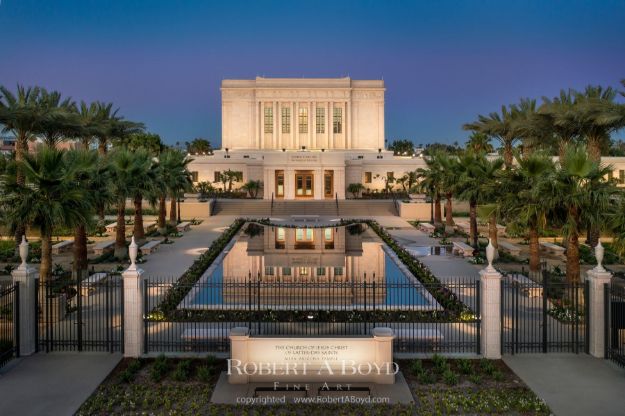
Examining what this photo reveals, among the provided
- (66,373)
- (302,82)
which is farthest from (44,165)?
(302,82)

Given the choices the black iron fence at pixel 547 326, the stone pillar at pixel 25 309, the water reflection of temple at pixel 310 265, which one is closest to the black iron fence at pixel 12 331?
the stone pillar at pixel 25 309

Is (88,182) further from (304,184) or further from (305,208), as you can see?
(304,184)

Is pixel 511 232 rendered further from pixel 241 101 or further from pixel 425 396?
pixel 241 101

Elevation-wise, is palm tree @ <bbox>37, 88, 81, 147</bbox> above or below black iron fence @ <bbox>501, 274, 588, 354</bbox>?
above

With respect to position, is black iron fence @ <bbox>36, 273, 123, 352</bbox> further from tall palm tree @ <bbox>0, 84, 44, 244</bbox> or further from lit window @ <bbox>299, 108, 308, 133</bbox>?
lit window @ <bbox>299, 108, 308, 133</bbox>

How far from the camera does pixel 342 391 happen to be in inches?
396

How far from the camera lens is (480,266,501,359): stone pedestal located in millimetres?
11859

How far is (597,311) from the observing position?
11914mm

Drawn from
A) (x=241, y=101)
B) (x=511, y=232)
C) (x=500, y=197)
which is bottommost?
(x=511, y=232)

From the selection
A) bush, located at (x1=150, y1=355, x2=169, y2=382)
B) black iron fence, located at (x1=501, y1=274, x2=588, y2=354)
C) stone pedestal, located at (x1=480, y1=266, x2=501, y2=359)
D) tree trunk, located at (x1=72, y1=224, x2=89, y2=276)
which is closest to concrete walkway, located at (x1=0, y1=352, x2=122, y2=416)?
bush, located at (x1=150, y1=355, x2=169, y2=382)

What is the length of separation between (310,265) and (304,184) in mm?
32031

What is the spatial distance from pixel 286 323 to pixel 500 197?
339 inches

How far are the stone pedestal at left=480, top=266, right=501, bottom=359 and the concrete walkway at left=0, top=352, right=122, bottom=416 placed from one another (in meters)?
→ 7.85

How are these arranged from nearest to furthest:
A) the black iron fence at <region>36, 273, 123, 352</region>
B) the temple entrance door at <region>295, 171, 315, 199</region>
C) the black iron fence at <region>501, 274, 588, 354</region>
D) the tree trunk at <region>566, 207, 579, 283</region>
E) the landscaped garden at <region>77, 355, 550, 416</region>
→ the landscaped garden at <region>77, 355, 550, 416</region>
the black iron fence at <region>501, 274, 588, 354</region>
the black iron fence at <region>36, 273, 123, 352</region>
the tree trunk at <region>566, 207, 579, 283</region>
the temple entrance door at <region>295, 171, 315, 199</region>
